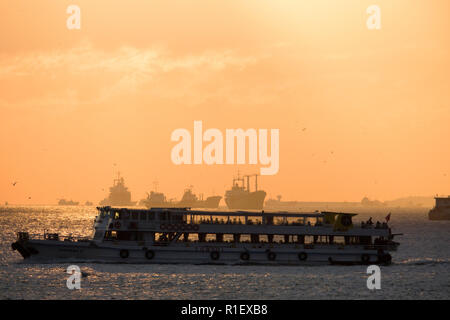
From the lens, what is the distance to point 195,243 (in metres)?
69.1

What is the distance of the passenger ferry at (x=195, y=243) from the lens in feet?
223

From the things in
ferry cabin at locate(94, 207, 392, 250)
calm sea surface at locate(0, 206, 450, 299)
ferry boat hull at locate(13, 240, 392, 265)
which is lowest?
calm sea surface at locate(0, 206, 450, 299)

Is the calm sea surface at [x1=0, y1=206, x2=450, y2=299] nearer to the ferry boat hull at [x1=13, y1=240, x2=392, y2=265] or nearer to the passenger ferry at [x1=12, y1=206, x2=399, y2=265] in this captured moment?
the ferry boat hull at [x1=13, y1=240, x2=392, y2=265]

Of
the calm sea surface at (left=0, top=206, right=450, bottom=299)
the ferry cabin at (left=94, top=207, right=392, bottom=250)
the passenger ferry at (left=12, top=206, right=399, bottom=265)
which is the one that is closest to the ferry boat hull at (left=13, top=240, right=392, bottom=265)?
the passenger ferry at (left=12, top=206, right=399, bottom=265)

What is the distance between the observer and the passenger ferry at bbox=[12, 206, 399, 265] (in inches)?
2672

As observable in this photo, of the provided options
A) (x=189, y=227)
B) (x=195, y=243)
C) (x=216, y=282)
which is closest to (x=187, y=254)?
(x=195, y=243)

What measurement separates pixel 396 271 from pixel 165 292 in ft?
88.9

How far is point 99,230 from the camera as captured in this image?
68875 mm

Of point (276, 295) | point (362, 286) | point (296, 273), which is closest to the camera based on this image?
Answer: point (276, 295)

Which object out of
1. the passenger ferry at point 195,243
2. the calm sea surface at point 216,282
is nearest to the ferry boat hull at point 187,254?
the passenger ferry at point 195,243

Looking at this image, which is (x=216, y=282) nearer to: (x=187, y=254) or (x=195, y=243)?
(x=187, y=254)
